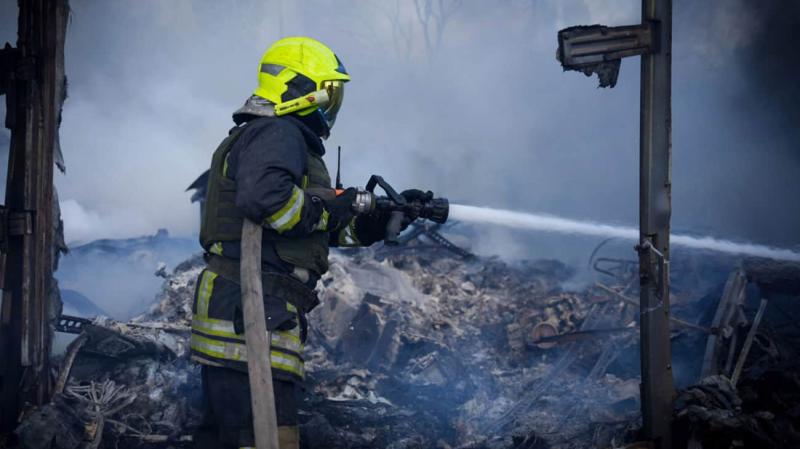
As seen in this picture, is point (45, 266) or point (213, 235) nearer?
point (213, 235)

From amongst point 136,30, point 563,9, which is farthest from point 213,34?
point 563,9

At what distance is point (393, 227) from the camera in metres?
2.97

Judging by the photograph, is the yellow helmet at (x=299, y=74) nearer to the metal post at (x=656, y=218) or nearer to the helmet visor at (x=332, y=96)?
the helmet visor at (x=332, y=96)

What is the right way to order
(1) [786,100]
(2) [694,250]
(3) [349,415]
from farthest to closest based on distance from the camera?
(1) [786,100] < (2) [694,250] < (3) [349,415]

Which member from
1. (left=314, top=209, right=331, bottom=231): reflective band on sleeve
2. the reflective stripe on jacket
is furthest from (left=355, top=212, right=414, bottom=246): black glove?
the reflective stripe on jacket

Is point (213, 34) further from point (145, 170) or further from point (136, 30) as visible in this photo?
point (145, 170)

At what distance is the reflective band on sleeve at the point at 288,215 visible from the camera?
2461 mm

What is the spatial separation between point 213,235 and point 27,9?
8.99ft

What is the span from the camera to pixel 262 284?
8.46 feet

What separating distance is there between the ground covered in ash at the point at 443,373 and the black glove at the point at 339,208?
207 centimetres

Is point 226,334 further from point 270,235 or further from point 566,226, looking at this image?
point 566,226

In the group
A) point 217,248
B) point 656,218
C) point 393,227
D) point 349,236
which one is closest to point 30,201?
point 217,248

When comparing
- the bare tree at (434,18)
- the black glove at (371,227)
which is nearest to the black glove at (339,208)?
the black glove at (371,227)

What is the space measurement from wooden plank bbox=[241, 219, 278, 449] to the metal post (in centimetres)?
202
